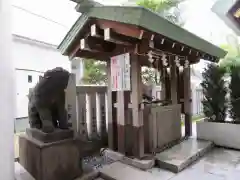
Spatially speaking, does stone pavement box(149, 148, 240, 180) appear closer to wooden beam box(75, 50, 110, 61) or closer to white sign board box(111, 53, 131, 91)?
white sign board box(111, 53, 131, 91)

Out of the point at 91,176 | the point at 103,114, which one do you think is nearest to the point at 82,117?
the point at 103,114

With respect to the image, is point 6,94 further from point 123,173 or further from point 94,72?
point 94,72

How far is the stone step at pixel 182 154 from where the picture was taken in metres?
3.88

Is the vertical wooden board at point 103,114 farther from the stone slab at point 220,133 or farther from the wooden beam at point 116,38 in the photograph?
the stone slab at point 220,133

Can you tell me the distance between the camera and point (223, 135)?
17.5ft

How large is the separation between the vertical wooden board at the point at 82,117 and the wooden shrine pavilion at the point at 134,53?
2.31 feet

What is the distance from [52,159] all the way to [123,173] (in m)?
1.38

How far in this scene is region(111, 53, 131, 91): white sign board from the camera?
13.2ft

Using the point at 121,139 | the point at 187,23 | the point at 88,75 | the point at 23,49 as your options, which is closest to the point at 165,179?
the point at 121,139

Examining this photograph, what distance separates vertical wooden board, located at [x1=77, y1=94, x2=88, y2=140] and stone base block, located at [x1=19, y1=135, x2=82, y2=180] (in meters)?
1.51

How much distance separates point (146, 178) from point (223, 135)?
9.90 ft

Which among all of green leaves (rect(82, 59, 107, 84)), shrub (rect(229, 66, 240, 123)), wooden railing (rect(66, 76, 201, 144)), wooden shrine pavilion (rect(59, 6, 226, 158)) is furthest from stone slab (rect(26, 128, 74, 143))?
green leaves (rect(82, 59, 107, 84))

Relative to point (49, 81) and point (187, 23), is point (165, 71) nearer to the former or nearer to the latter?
point (49, 81)

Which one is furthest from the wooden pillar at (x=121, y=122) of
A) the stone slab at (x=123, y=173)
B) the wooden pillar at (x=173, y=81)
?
the wooden pillar at (x=173, y=81)
